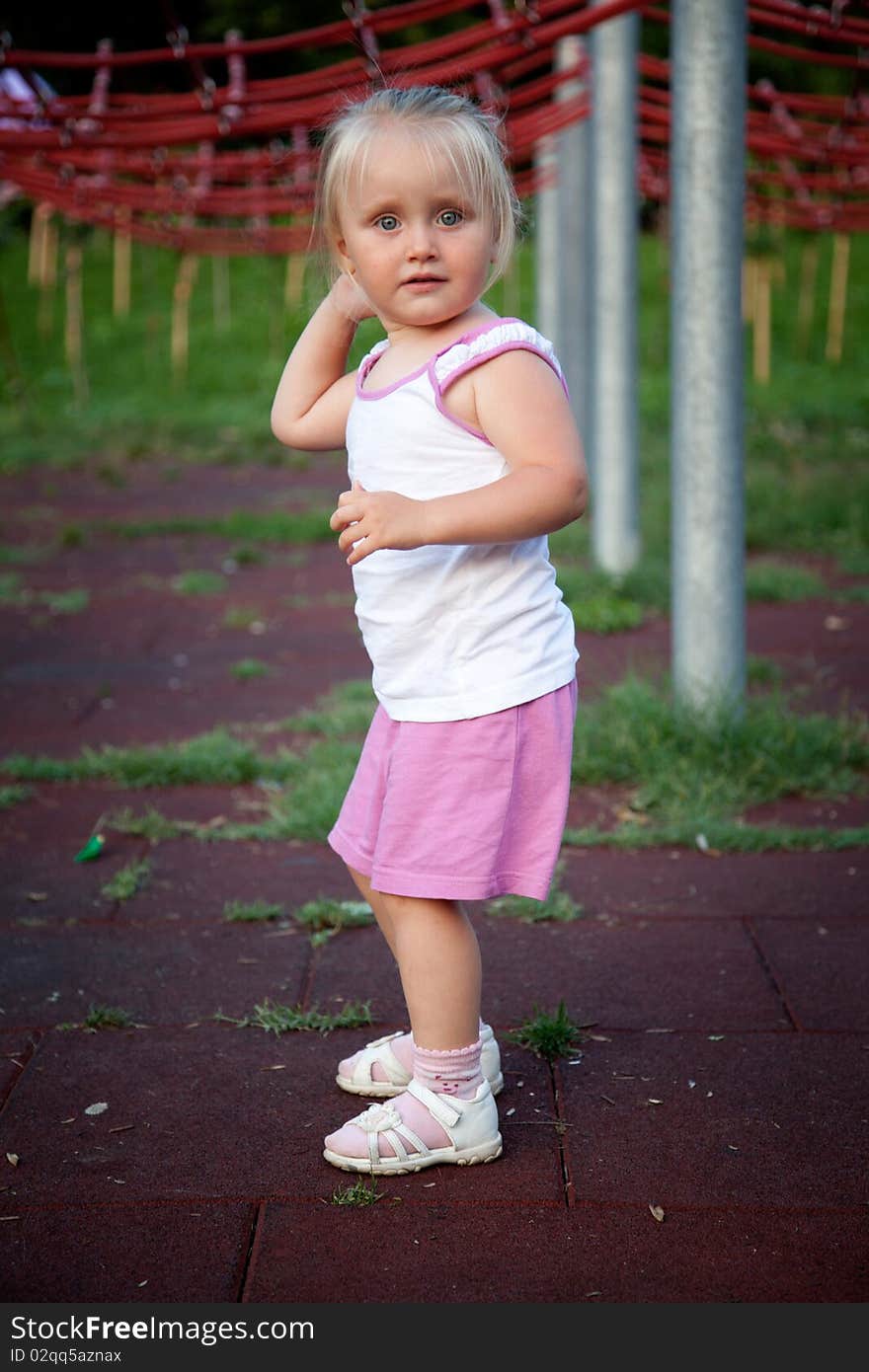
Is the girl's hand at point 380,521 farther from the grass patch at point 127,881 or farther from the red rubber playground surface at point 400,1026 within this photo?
the grass patch at point 127,881

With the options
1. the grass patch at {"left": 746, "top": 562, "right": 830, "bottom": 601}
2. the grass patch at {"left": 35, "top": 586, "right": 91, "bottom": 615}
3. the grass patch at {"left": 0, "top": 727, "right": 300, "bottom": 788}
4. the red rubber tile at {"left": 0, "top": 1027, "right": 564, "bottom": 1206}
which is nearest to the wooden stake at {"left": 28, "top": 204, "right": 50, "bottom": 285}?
the grass patch at {"left": 35, "top": 586, "right": 91, "bottom": 615}

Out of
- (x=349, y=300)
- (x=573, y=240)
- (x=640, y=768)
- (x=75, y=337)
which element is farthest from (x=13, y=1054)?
(x=75, y=337)

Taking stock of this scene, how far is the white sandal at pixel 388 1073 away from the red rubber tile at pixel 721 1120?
0.13 metres

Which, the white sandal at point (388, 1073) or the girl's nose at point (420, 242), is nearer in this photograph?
the girl's nose at point (420, 242)

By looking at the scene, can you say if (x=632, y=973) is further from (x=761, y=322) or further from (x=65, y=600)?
(x=761, y=322)

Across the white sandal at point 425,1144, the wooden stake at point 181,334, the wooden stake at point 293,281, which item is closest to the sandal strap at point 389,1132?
the white sandal at point 425,1144

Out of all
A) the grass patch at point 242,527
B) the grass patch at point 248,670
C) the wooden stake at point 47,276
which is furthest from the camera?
the wooden stake at point 47,276

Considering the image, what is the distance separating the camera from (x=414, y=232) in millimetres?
2156

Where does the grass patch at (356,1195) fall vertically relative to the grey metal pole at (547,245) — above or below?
above

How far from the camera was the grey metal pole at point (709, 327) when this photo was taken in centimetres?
428

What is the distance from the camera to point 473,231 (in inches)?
85.7

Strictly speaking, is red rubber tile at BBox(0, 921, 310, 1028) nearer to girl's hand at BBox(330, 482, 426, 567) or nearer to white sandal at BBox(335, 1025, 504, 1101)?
white sandal at BBox(335, 1025, 504, 1101)

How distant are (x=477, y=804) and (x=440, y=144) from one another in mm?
895

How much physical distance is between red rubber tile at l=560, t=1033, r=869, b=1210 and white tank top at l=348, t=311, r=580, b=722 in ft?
2.30
